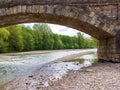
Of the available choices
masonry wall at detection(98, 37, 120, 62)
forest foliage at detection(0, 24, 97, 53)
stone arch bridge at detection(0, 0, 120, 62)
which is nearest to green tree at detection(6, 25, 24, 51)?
forest foliage at detection(0, 24, 97, 53)

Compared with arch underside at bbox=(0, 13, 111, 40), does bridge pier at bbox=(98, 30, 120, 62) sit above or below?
below

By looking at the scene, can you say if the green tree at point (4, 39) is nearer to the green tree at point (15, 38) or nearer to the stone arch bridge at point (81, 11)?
the green tree at point (15, 38)

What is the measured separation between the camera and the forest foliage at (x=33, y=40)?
2000 inches

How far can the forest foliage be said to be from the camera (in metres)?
50.8

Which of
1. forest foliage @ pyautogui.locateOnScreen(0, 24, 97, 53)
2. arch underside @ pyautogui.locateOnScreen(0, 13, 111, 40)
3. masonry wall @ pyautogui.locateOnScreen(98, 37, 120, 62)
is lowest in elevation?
forest foliage @ pyautogui.locateOnScreen(0, 24, 97, 53)

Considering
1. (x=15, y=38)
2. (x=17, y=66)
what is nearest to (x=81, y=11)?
(x=17, y=66)

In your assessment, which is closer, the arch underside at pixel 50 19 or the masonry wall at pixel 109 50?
the masonry wall at pixel 109 50

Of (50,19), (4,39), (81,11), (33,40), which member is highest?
(81,11)

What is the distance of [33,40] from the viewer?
6431cm

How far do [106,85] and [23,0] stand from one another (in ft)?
28.7

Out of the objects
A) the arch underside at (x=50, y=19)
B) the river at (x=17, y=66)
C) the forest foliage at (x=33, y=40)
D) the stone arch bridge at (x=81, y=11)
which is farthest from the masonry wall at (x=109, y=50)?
the forest foliage at (x=33, y=40)

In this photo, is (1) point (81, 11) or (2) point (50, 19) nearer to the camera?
(1) point (81, 11)

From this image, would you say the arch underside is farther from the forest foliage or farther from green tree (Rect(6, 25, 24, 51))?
green tree (Rect(6, 25, 24, 51))

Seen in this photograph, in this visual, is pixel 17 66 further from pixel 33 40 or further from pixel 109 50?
pixel 33 40
